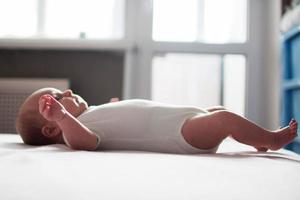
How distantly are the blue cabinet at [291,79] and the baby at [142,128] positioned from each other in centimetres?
83

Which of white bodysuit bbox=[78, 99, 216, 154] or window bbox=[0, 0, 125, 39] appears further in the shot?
window bbox=[0, 0, 125, 39]

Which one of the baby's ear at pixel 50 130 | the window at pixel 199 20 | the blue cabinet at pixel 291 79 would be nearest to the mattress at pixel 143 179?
the baby's ear at pixel 50 130

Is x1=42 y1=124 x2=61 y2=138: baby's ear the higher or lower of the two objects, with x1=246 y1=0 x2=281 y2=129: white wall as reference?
lower

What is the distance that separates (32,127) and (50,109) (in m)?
0.28

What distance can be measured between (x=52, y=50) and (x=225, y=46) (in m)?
0.98

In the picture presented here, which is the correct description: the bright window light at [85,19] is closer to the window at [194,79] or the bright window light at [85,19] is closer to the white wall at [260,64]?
the window at [194,79]

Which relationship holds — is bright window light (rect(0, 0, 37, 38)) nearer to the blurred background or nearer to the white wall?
the blurred background

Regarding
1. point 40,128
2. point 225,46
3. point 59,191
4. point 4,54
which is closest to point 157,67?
point 225,46

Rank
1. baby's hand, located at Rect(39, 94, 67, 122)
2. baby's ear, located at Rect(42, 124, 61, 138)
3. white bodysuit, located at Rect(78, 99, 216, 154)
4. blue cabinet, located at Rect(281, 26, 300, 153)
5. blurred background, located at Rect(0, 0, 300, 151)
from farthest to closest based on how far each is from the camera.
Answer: blurred background, located at Rect(0, 0, 300, 151), blue cabinet, located at Rect(281, 26, 300, 153), baby's ear, located at Rect(42, 124, 61, 138), white bodysuit, located at Rect(78, 99, 216, 154), baby's hand, located at Rect(39, 94, 67, 122)

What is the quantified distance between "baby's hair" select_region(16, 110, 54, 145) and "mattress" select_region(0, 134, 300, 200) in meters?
0.40

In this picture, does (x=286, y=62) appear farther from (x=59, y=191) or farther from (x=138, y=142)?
(x=59, y=191)

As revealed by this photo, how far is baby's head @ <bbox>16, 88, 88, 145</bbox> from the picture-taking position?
3.84 ft

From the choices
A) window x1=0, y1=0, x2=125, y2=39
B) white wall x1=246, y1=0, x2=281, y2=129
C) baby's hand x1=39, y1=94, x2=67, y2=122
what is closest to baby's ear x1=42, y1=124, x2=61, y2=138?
baby's hand x1=39, y1=94, x2=67, y2=122

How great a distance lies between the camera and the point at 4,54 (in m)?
2.42
